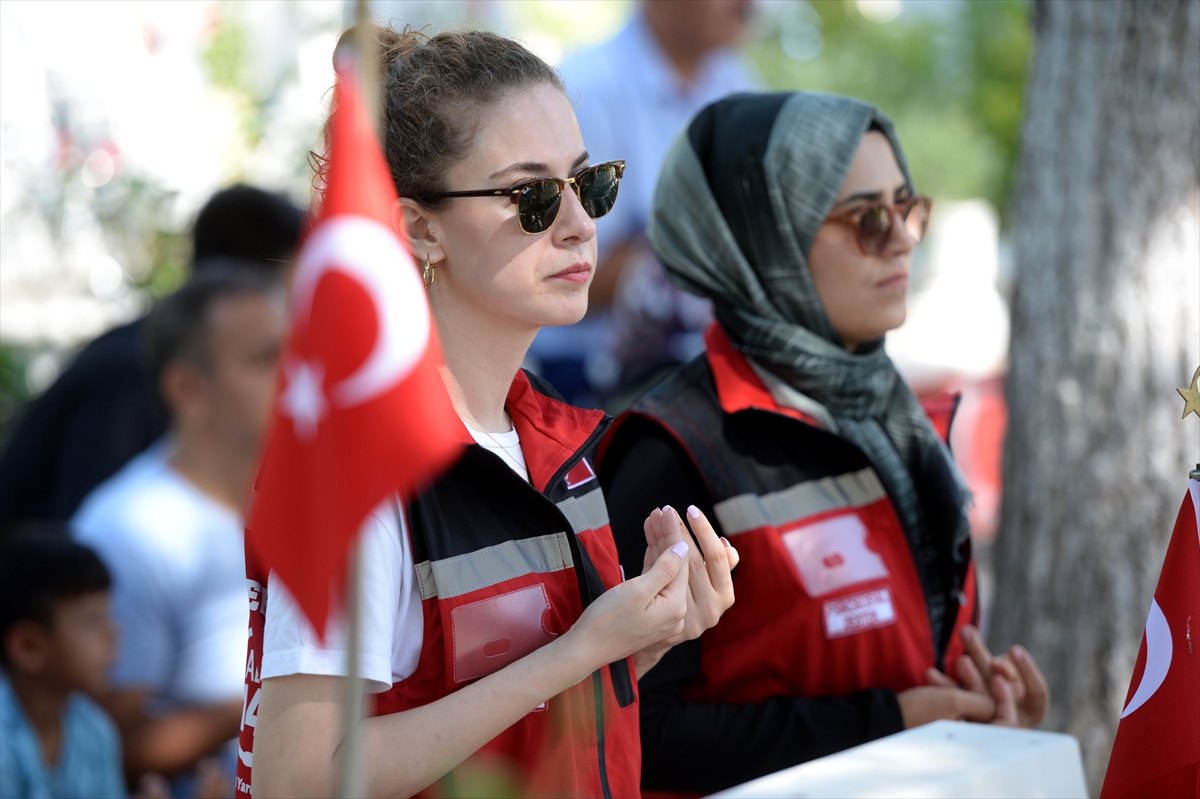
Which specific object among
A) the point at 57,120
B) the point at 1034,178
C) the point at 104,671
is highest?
the point at 57,120

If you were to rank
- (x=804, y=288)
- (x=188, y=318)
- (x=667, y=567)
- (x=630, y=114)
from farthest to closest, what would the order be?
(x=630, y=114) → (x=188, y=318) → (x=804, y=288) → (x=667, y=567)

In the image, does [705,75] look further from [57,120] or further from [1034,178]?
[57,120]

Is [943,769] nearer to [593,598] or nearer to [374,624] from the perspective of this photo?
[593,598]

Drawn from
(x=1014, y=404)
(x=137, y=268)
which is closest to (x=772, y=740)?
(x=1014, y=404)

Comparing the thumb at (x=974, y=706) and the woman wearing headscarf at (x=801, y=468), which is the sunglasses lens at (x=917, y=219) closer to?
the woman wearing headscarf at (x=801, y=468)

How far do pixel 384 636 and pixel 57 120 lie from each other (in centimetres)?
648

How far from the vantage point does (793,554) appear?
2223 mm

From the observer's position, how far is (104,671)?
140 inches

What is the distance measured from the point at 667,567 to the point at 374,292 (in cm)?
59

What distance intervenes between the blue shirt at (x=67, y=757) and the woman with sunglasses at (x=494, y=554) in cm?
211

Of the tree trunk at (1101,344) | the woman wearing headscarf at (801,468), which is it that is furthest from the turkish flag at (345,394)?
the tree trunk at (1101,344)

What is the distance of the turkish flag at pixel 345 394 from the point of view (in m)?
1.15

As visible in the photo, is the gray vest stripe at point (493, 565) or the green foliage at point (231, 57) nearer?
the gray vest stripe at point (493, 565)

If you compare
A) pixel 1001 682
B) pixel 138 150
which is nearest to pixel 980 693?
pixel 1001 682
